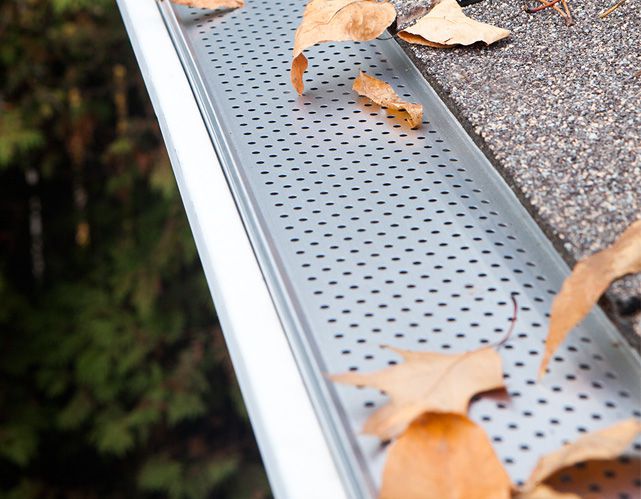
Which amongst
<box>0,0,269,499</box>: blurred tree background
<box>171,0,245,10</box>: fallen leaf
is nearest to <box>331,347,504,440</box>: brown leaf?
<box>171,0,245,10</box>: fallen leaf

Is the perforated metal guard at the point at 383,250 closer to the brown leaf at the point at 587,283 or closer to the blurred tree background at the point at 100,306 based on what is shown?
the brown leaf at the point at 587,283

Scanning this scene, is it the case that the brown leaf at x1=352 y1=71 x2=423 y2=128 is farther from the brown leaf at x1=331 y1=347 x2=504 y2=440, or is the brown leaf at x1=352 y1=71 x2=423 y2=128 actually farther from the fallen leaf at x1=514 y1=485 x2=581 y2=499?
the fallen leaf at x1=514 y1=485 x2=581 y2=499

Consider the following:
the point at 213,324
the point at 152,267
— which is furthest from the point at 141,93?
the point at 213,324

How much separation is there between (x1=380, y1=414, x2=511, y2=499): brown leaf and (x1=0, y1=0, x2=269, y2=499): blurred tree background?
240 cm

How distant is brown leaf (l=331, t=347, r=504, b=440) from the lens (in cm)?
69

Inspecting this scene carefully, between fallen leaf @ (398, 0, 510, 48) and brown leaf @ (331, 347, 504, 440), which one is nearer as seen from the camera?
brown leaf @ (331, 347, 504, 440)

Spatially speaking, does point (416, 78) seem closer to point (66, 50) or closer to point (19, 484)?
point (66, 50)

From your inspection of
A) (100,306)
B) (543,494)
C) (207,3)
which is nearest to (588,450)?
(543,494)

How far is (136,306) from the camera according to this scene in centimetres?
322

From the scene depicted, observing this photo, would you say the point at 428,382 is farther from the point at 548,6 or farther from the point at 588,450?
the point at 548,6

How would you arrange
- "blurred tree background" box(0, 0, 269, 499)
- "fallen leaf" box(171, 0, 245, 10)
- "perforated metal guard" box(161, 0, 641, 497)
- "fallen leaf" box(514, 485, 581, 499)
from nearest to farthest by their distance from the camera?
"fallen leaf" box(514, 485, 581, 499)
"perforated metal guard" box(161, 0, 641, 497)
"fallen leaf" box(171, 0, 245, 10)
"blurred tree background" box(0, 0, 269, 499)

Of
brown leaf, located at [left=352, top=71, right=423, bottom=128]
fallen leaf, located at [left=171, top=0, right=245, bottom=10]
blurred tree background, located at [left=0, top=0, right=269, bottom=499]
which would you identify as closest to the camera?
brown leaf, located at [left=352, top=71, right=423, bottom=128]

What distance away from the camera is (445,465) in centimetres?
66

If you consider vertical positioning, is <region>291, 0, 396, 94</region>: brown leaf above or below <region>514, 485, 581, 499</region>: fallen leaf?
above
